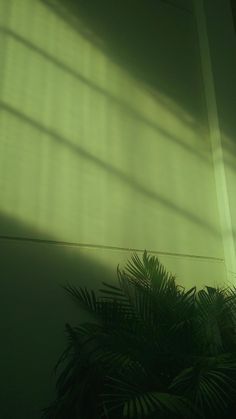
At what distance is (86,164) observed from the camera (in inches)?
137

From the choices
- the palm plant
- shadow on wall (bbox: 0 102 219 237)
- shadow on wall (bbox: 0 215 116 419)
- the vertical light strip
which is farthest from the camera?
the vertical light strip

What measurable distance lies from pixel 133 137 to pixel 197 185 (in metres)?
0.91

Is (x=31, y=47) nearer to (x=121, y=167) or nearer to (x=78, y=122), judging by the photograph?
(x=78, y=122)

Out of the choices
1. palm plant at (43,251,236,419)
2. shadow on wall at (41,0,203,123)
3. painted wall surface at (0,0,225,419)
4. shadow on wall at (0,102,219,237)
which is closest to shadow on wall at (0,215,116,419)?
painted wall surface at (0,0,225,419)

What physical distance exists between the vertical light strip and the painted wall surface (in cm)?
8

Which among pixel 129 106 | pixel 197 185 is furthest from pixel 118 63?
pixel 197 185

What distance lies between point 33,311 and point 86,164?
1443mm

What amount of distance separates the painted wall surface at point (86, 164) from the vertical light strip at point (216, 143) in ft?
0.25

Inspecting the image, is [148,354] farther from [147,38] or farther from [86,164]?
[147,38]

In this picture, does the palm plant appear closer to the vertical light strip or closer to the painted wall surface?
the painted wall surface

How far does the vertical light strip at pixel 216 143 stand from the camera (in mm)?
3891

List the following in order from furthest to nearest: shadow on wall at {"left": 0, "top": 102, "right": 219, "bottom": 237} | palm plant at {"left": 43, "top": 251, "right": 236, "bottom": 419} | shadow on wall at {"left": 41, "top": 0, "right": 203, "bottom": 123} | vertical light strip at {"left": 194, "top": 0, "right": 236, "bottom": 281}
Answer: shadow on wall at {"left": 41, "top": 0, "right": 203, "bottom": 123} → vertical light strip at {"left": 194, "top": 0, "right": 236, "bottom": 281} → shadow on wall at {"left": 0, "top": 102, "right": 219, "bottom": 237} → palm plant at {"left": 43, "top": 251, "right": 236, "bottom": 419}

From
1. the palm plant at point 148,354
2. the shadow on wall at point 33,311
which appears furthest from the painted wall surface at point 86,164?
the palm plant at point 148,354

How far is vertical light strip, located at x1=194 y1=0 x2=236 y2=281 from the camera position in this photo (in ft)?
12.8
